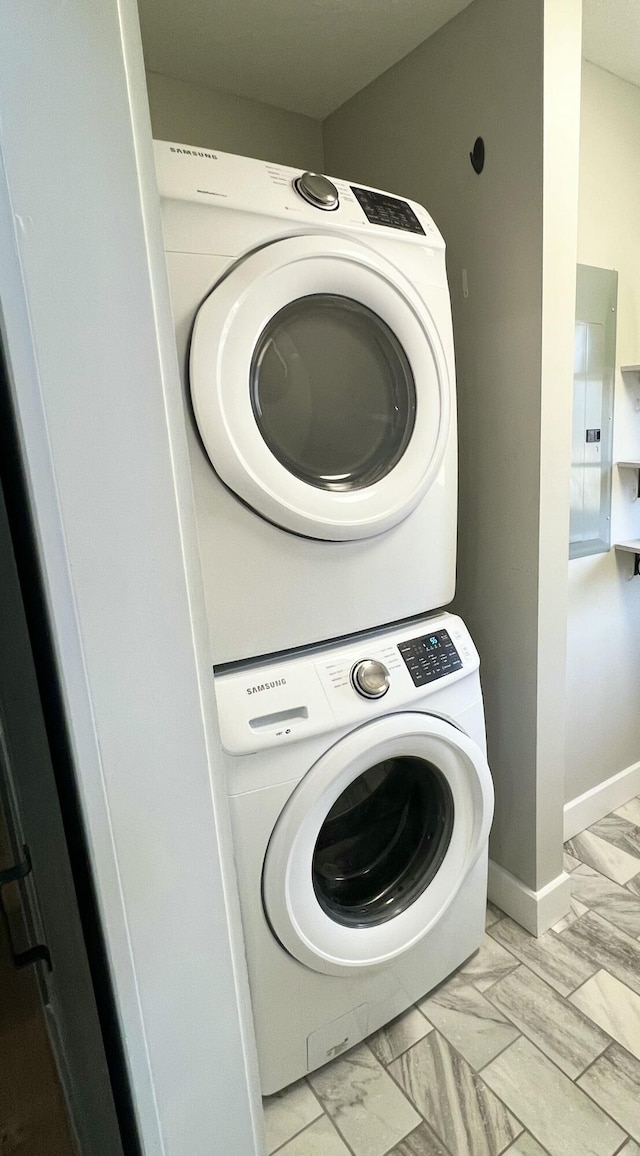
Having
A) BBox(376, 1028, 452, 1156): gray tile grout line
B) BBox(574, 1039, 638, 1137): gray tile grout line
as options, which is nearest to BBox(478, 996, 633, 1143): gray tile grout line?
BBox(574, 1039, 638, 1137): gray tile grout line

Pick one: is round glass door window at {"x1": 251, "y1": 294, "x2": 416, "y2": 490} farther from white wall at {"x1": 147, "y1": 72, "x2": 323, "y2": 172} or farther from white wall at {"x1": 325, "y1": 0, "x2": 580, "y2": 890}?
white wall at {"x1": 147, "y1": 72, "x2": 323, "y2": 172}

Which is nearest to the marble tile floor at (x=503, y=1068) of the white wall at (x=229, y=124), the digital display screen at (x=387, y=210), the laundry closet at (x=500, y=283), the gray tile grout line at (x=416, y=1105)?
the gray tile grout line at (x=416, y=1105)

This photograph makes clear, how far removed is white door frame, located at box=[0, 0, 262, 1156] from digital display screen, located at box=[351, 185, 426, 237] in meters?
0.63

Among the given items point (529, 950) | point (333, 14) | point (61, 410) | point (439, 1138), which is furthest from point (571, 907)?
point (333, 14)

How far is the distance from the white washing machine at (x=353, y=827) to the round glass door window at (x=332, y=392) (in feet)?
1.14

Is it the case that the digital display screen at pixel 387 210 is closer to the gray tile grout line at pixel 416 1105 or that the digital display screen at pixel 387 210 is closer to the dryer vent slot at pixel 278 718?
the dryer vent slot at pixel 278 718

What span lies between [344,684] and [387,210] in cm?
88

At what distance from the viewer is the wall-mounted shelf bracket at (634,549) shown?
1860 millimetres

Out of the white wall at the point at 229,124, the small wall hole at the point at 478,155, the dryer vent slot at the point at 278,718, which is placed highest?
the white wall at the point at 229,124

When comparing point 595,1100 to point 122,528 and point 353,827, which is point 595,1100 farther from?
point 122,528

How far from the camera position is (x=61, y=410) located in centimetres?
55

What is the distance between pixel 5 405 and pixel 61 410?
0.19 feet

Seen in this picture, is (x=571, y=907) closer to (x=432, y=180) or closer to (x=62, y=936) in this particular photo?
(x=62, y=936)

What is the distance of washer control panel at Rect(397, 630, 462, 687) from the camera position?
1200 mm
